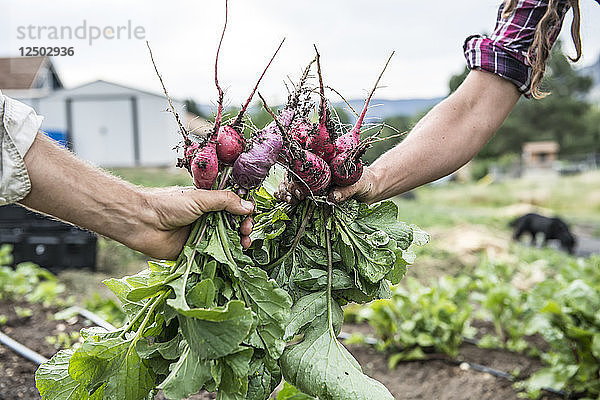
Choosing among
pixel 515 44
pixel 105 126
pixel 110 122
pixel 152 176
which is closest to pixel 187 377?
pixel 515 44

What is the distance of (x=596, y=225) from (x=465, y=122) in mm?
14085

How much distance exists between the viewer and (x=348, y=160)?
1792 millimetres

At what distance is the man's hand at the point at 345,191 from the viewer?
1814mm

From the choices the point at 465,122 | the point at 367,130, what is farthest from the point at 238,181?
the point at 465,122

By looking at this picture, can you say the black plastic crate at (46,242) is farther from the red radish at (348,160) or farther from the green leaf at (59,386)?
the red radish at (348,160)

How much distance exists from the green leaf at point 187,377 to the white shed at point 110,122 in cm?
1094

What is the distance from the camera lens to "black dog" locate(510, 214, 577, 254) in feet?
35.1

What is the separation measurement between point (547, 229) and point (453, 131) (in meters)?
9.38

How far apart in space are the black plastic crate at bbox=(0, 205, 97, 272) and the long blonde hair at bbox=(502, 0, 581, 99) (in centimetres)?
580

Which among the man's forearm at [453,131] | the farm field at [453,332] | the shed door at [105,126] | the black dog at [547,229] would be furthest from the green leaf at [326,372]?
the shed door at [105,126]

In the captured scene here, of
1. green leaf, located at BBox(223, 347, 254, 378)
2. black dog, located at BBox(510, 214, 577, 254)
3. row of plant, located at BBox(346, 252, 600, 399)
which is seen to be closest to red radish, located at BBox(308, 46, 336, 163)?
green leaf, located at BBox(223, 347, 254, 378)

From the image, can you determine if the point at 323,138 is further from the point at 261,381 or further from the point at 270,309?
the point at 261,381

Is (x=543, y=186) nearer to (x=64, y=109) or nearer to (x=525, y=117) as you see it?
(x=525, y=117)

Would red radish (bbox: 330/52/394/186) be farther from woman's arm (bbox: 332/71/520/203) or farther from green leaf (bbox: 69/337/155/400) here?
green leaf (bbox: 69/337/155/400)
